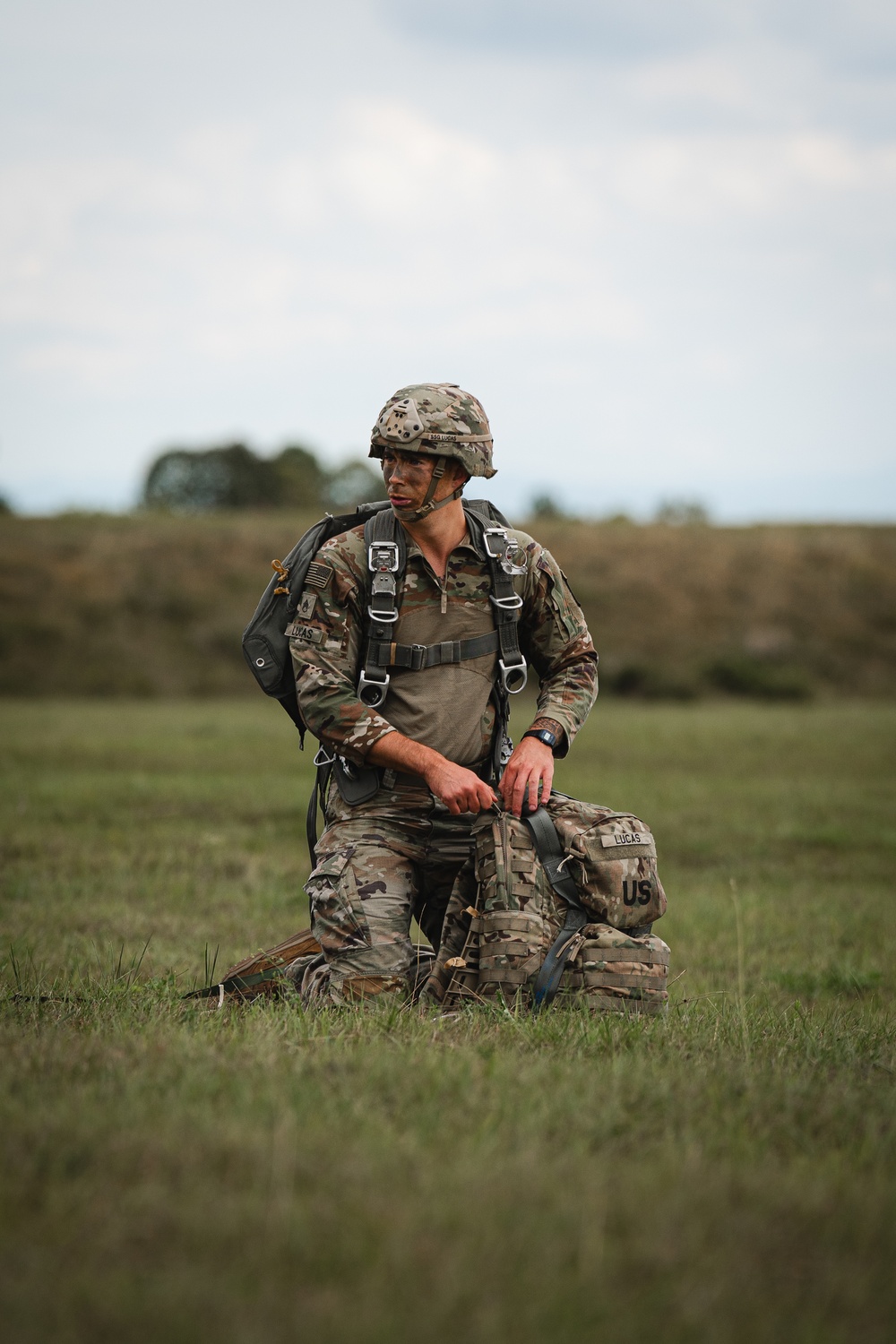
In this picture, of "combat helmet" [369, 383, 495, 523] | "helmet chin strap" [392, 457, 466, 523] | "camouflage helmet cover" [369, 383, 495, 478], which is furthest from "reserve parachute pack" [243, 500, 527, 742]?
"camouflage helmet cover" [369, 383, 495, 478]

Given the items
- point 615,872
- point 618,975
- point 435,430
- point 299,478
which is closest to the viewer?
point 618,975

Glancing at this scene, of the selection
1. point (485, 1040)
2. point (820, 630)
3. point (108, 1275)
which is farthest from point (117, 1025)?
point (820, 630)

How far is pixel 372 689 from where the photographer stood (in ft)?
18.6

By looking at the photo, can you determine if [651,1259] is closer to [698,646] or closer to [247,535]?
[698,646]

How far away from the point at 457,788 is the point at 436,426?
158 centimetres

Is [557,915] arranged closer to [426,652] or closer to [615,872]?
[615,872]

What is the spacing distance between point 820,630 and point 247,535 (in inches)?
802

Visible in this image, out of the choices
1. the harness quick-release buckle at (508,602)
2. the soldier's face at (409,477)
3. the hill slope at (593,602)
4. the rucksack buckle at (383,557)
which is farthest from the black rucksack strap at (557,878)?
the hill slope at (593,602)

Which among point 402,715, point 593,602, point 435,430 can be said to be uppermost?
point 435,430

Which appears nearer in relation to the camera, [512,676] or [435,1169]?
[435,1169]

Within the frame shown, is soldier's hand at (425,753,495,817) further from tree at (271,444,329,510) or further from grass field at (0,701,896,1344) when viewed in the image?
tree at (271,444,329,510)

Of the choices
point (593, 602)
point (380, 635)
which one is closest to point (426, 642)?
point (380, 635)

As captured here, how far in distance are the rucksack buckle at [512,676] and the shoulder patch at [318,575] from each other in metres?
0.86

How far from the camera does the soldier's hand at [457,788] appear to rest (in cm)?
529
